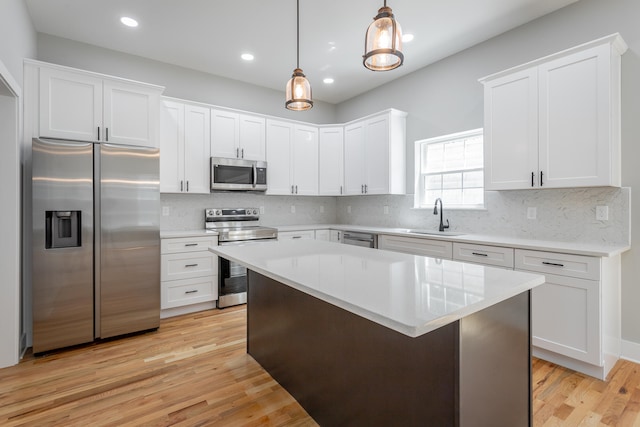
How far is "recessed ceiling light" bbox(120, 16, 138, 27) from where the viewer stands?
10.0ft

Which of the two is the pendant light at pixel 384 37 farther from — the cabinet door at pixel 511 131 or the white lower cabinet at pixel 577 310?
the white lower cabinet at pixel 577 310

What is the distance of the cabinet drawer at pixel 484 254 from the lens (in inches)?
107

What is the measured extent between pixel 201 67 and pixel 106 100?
57.8 inches

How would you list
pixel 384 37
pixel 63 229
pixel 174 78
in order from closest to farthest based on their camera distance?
pixel 384 37 < pixel 63 229 < pixel 174 78

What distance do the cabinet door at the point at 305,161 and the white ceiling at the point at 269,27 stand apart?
39.0 inches

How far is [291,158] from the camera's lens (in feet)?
15.6

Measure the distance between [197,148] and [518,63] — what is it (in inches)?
143

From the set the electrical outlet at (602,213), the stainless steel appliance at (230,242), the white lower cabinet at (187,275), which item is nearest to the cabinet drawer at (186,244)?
the white lower cabinet at (187,275)

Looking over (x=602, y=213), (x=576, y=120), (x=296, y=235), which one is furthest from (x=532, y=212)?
(x=296, y=235)

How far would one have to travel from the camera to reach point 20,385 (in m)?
2.24

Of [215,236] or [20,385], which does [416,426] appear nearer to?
[20,385]

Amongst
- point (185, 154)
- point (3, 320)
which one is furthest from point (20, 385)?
point (185, 154)

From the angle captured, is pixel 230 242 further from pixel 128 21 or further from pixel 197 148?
pixel 128 21

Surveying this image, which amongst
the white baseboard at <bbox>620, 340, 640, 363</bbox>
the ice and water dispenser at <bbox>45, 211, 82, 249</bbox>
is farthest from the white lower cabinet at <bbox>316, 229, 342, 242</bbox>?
the white baseboard at <bbox>620, 340, 640, 363</bbox>
